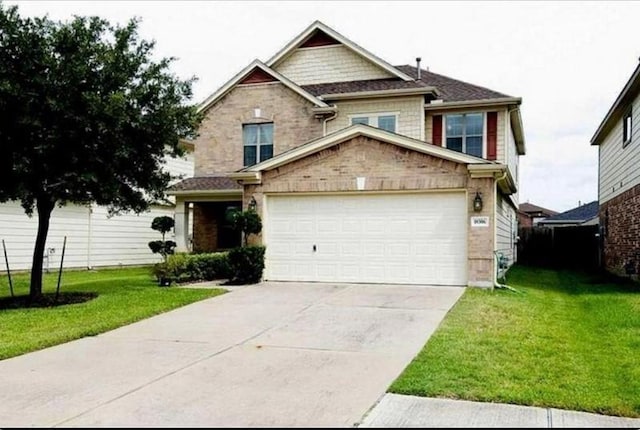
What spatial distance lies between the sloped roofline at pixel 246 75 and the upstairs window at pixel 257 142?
1.42m

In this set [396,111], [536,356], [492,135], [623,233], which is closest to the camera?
[536,356]

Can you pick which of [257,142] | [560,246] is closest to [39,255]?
[257,142]

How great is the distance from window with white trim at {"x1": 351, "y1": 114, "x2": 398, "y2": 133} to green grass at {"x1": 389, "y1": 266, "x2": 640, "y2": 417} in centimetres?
848

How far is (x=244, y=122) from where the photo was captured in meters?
19.9

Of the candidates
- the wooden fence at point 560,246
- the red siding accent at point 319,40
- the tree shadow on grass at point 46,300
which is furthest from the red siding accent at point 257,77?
the wooden fence at point 560,246

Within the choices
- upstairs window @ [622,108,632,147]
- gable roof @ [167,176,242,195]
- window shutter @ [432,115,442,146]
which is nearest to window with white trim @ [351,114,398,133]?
window shutter @ [432,115,442,146]

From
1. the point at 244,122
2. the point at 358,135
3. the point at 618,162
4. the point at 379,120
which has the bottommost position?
the point at 618,162

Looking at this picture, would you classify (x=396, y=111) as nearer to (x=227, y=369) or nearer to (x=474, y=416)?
(x=227, y=369)

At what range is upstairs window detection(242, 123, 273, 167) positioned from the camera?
19625 millimetres

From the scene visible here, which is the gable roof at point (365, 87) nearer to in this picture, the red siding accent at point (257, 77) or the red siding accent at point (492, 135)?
the red siding accent at point (257, 77)

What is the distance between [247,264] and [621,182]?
1197cm

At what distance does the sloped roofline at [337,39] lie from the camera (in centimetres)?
1973

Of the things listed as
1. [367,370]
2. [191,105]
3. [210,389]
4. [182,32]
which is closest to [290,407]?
[210,389]

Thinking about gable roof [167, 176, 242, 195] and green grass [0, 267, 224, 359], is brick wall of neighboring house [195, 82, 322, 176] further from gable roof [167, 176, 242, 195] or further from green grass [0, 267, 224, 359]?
green grass [0, 267, 224, 359]
